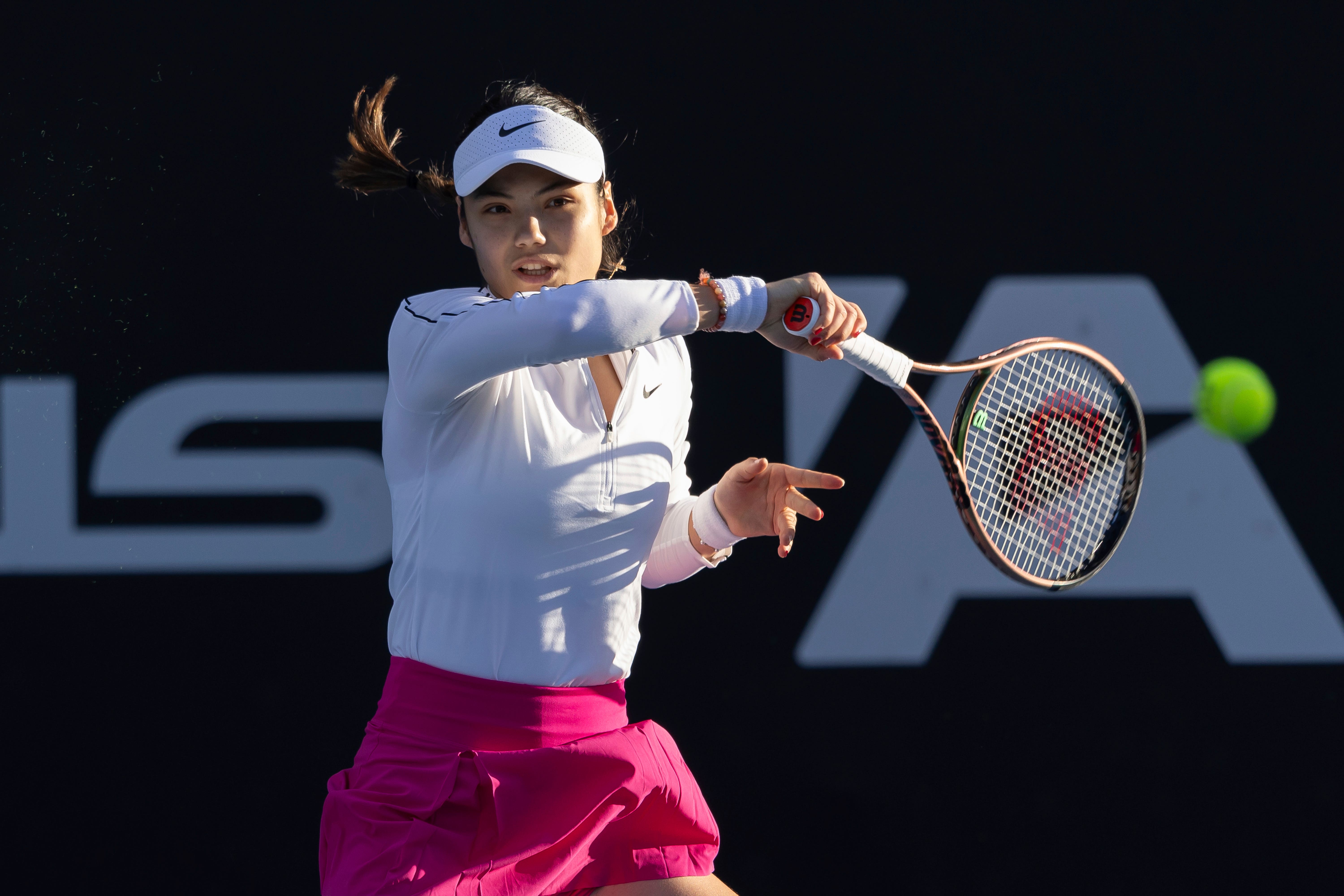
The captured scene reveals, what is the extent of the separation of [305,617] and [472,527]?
134 centimetres

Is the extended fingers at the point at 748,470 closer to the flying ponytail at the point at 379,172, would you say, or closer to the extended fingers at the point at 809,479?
the extended fingers at the point at 809,479

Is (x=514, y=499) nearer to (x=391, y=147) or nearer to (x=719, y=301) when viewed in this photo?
(x=719, y=301)

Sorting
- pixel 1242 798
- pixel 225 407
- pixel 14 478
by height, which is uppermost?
pixel 225 407

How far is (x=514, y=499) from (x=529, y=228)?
39 cm

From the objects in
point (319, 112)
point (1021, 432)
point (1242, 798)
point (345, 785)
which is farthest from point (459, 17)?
point (1242, 798)

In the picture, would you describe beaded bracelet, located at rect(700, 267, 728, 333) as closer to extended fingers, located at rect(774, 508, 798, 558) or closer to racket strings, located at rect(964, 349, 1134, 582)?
extended fingers, located at rect(774, 508, 798, 558)

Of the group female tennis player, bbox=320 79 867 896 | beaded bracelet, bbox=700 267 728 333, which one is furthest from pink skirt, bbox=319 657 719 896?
beaded bracelet, bbox=700 267 728 333

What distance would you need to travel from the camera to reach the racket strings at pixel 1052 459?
2.12m

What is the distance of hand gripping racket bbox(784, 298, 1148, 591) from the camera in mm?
1994

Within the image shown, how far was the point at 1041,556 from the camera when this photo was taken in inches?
85.0

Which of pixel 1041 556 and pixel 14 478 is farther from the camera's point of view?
pixel 14 478

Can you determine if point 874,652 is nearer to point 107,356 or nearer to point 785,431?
point 785,431

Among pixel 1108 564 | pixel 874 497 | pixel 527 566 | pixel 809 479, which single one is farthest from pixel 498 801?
pixel 1108 564

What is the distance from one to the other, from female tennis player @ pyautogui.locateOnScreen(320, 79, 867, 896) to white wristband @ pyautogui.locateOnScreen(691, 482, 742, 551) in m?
0.09
